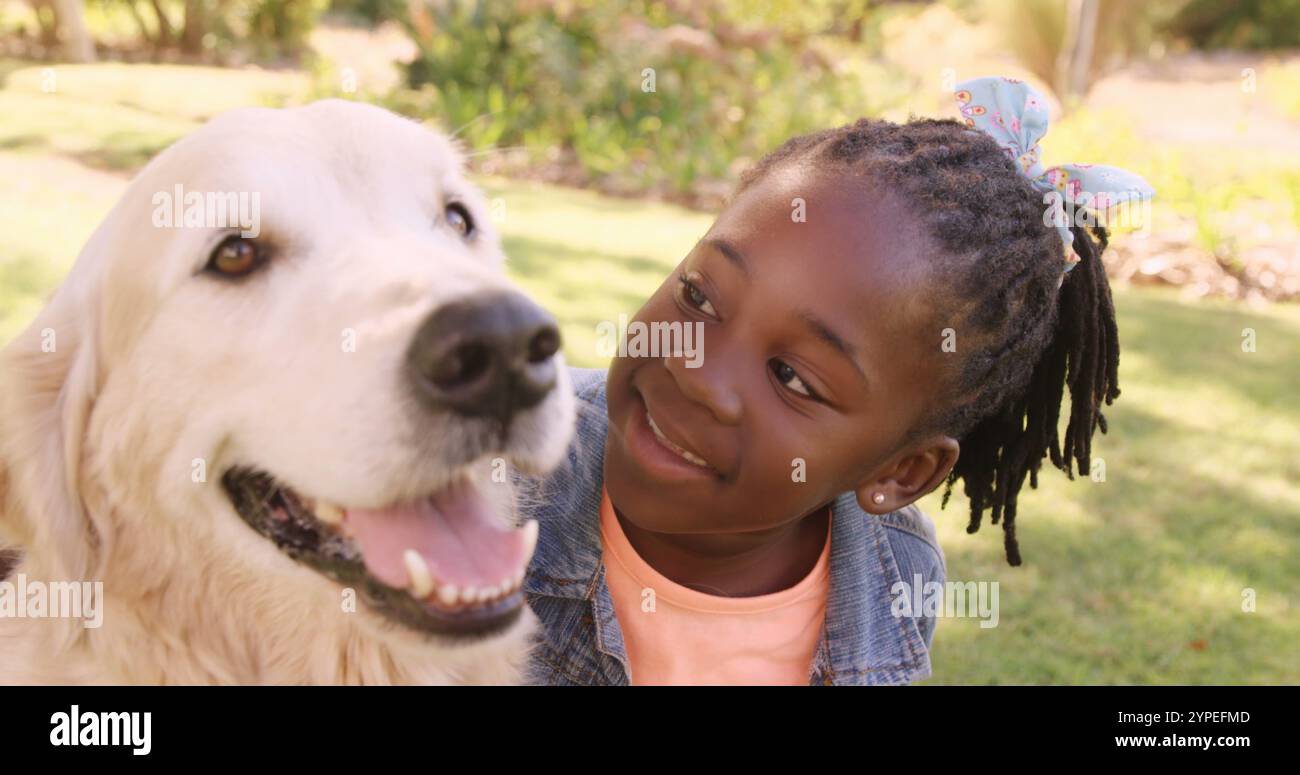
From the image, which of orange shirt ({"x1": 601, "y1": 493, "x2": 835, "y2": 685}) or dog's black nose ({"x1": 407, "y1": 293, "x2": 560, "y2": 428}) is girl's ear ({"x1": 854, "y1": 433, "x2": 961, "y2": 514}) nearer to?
orange shirt ({"x1": 601, "y1": 493, "x2": 835, "y2": 685})

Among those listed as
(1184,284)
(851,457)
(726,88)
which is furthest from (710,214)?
(851,457)

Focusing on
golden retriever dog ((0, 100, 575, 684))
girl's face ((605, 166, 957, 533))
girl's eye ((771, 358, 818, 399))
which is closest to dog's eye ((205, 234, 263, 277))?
golden retriever dog ((0, 100, 575, 684))

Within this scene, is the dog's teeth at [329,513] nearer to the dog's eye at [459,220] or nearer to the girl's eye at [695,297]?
the dog's eye at [459,220]

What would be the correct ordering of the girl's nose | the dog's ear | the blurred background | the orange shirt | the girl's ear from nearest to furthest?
the dog's ear < the girl's nose < the girl's ear < the orange shirt < the blurred background

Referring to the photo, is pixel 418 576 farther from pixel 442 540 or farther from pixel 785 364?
pixel 785 364

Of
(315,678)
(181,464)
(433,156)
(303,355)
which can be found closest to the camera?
(303,355)

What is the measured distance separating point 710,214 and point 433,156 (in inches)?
292

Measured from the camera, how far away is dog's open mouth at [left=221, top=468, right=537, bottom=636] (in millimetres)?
1932

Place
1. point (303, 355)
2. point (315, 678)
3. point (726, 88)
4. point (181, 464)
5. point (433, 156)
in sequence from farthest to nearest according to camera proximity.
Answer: point (726, 88) < point (433, 156) < point (315, 678) < point (181, 464) < point (303, 355)

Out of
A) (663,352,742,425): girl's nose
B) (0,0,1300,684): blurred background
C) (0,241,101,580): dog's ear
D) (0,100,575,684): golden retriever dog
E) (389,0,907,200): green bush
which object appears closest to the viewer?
(0,100,575,684): golden retriever dog

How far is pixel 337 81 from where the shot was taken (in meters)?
11.6

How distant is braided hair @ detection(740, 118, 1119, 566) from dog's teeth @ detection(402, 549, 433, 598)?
4.00ft

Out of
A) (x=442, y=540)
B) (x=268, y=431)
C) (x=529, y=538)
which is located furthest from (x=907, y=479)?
(x=268, y=431)
